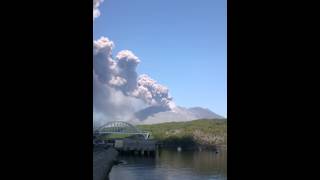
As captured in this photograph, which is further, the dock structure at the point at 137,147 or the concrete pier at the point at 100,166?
the dock structure at the point at 137,147

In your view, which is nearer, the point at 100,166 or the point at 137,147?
the point at 100,166

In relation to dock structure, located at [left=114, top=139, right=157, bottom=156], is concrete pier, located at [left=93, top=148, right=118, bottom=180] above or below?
above

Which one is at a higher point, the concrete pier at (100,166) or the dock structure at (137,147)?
the concrete pier at (100,166)

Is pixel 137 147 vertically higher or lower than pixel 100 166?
lower

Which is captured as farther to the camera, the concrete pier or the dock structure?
the dock structure
